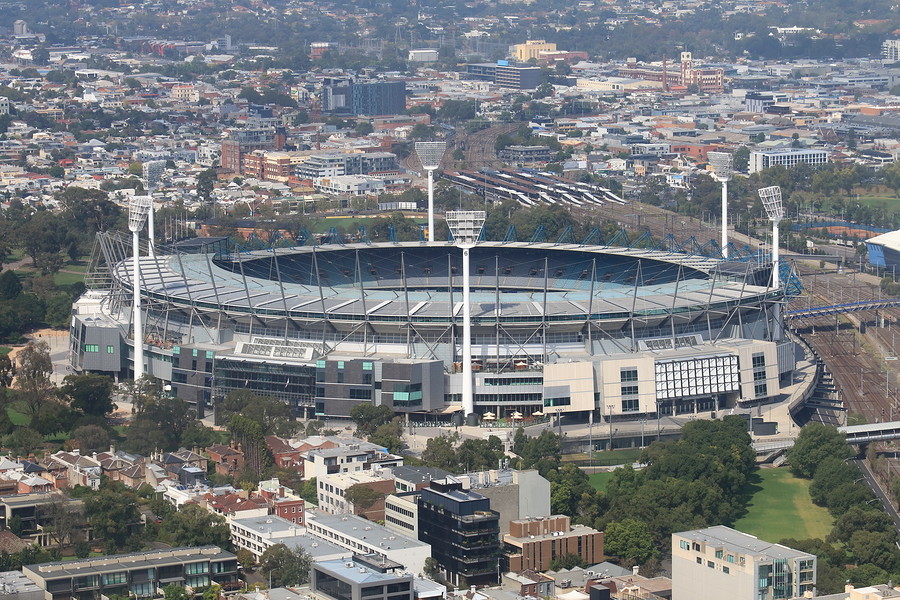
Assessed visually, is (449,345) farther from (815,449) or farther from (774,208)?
(774,208)

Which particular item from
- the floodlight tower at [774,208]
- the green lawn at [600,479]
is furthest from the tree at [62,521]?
Answer: the floodlight tower at [774,208]

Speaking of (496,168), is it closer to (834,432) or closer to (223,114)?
(223,114)

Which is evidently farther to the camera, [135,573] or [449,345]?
[449,345]

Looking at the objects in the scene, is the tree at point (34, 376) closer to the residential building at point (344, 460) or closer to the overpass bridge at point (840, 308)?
the residential building at point (344, 460)

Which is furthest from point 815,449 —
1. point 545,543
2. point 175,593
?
point 175,593

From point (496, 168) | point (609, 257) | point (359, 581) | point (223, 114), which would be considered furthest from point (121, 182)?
point (359, 581)

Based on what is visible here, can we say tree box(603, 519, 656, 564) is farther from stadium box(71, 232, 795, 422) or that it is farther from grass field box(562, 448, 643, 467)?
stadium box(71, 232, 795, 422)
